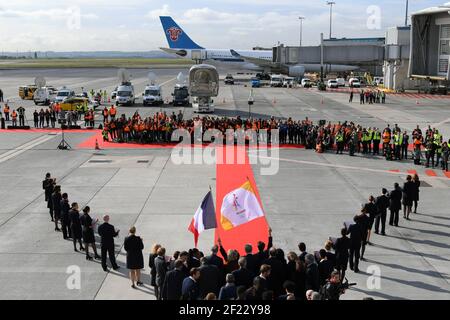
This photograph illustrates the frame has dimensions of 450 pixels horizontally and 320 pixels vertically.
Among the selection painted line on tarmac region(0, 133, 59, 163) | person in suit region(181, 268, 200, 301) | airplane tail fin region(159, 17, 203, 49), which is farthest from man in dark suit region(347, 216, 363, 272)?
airplane tail fin region(159, 17, 203, 49)

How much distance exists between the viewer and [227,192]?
18.2m

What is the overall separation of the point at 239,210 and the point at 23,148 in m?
19.2

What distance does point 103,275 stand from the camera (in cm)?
1165

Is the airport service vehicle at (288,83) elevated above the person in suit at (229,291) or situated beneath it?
elevated above

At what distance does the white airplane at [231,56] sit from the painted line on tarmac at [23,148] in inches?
1964

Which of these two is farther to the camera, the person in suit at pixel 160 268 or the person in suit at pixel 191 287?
the person in suit at pixel 160 268

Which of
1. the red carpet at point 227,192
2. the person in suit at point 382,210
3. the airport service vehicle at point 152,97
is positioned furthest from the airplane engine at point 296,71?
the person in suit at point 382,210

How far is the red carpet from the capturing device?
13576 mm

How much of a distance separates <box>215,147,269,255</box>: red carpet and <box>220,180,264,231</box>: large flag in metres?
2.14

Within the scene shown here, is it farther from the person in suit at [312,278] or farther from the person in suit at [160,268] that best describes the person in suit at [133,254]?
the person in suit at [312,278]

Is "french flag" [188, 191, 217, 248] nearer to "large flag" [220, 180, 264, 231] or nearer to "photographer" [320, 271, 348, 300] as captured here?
"large flag" [220, 180, 264, 231]

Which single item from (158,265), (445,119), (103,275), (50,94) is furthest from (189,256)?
(50,94)

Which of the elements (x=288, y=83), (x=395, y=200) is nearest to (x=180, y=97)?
(x=288, y=83)

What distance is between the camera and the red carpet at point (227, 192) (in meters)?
13.6
